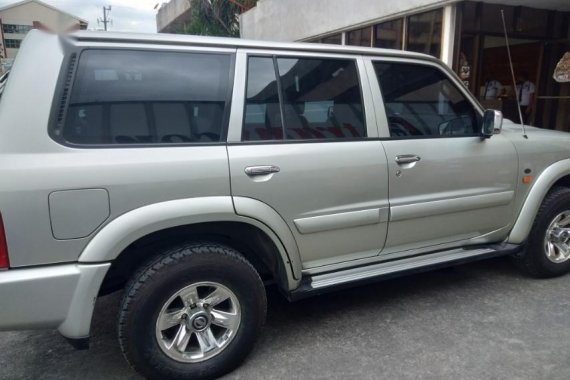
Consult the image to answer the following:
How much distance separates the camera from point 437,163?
3.20m

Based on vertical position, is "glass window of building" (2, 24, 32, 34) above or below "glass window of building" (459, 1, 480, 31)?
below

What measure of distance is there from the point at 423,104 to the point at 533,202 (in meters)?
1.24

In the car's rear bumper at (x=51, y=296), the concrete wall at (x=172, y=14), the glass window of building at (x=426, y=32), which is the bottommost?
the car's rear bumper at (x=51, y=296)

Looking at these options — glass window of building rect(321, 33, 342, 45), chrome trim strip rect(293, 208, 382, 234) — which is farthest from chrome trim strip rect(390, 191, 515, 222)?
glass window of building rect(321, 33, 342, 45)

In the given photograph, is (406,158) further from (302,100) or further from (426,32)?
(426,32)

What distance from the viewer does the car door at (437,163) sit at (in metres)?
3.12

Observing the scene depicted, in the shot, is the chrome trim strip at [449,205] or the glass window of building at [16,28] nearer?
the glass window of building at [16,28]

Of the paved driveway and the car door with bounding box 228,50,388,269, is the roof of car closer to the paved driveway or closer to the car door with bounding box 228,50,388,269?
the car door with bounding box 228,50,388,269

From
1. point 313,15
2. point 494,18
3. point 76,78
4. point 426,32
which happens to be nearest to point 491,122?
point 76,78

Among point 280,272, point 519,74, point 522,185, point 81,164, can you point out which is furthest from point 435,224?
point 519,74

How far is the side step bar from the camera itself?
9.44ft

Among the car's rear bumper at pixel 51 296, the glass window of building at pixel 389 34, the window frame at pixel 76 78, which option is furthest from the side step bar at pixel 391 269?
the glass window of building at pixel 389 34

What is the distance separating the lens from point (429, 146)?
3201 millimetres

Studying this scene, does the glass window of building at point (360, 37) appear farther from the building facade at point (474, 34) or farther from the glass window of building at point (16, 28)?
the glass window of building at point (16, 28)
